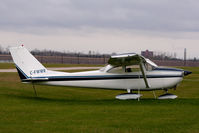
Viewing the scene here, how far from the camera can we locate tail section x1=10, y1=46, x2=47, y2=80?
14.5 m

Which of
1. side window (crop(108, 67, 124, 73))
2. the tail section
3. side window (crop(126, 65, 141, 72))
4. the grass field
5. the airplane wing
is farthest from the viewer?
the tail section

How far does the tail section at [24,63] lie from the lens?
1452cm

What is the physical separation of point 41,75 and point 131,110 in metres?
6.09

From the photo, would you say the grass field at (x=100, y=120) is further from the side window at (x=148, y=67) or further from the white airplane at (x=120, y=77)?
the side window at (x=148, y=67)

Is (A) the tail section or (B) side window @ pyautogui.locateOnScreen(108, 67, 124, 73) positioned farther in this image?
(A) the tail section

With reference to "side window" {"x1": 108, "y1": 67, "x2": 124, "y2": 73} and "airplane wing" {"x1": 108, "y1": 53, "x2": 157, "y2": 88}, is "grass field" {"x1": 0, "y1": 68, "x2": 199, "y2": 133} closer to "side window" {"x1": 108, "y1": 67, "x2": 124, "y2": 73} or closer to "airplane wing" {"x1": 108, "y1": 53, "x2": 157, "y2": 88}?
"airplane wing" {"x1": 108, "y1": 53, "x2": 157, "y2": 88}

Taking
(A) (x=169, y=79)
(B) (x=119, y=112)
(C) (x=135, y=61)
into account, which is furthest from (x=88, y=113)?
(A) (x=169, y=79)

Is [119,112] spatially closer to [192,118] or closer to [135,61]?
[192,118]

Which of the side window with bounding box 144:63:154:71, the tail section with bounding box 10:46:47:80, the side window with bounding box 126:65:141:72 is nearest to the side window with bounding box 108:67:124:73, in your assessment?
the side window with bounding box 126:65:141:72

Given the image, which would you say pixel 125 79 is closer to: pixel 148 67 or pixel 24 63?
pixel 148 67

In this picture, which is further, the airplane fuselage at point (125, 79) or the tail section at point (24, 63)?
the tail section at point (24, 63)

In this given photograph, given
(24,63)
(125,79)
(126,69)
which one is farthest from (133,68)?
(24,63)

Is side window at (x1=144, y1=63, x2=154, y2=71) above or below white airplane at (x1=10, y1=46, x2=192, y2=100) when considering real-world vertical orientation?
above

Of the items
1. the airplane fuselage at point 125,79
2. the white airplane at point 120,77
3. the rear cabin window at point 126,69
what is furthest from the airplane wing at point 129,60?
the airplane fuselage at point 125,79
